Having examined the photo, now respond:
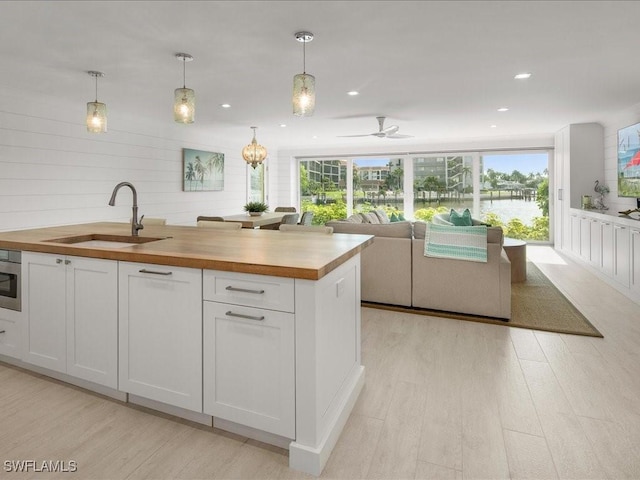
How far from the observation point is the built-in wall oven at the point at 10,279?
2434mm

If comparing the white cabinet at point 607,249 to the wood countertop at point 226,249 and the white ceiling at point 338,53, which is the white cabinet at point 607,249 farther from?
the wood countertop at point 226,249

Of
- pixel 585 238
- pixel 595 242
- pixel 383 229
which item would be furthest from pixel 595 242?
pixel 383 229

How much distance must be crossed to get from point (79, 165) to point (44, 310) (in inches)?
125

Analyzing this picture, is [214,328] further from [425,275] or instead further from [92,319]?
[425,275]

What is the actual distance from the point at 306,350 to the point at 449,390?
1.17 metres

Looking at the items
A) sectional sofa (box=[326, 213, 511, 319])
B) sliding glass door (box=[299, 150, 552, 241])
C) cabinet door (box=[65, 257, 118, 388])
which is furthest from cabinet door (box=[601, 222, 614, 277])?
cabinet door (box=[65, 257, 118, 388])

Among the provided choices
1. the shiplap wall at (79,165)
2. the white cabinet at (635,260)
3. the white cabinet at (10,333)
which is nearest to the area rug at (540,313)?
the white cabinet at (635,260)

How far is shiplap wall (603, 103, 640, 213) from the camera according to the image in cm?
538

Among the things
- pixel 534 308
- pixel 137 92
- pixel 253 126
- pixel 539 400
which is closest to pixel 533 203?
pixel 534 308

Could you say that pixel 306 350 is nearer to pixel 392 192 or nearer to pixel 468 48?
pixel 468 48

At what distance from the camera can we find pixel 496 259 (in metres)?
3.62

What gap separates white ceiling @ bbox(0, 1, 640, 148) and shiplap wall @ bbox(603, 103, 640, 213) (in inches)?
8.8

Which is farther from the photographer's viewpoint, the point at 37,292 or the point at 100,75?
the point at 100,75

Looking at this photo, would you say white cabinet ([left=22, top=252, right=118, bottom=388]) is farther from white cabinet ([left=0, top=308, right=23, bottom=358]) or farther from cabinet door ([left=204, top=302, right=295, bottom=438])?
cabinet door ([left=204, top=302, right=295, bottom=438])
